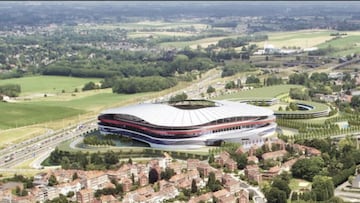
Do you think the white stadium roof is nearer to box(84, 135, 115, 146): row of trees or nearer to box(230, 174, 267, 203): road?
box(84, 135, 115, 146): row of trees

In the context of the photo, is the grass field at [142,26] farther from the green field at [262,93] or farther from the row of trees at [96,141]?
the row of trees at [96,141]

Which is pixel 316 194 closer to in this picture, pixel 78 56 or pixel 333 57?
pixel 333 57

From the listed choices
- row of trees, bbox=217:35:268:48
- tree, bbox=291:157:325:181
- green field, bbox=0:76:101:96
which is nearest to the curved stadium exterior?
tree, bbox=291:157:325:181

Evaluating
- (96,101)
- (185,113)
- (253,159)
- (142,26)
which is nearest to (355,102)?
(185,113)

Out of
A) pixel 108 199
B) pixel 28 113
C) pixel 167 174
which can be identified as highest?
pixel 167 174

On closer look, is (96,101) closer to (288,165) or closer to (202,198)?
(288,165)

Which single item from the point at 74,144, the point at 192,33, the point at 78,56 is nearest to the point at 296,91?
the point at 74,144
